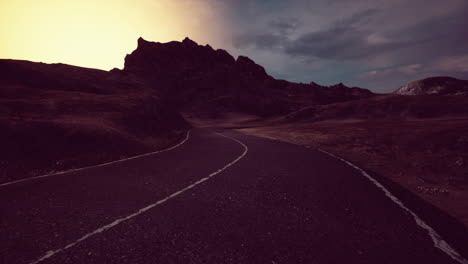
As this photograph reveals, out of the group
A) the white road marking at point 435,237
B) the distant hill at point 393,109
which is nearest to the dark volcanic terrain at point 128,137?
the distant hill at point 393,109

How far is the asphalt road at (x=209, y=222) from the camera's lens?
449 cm

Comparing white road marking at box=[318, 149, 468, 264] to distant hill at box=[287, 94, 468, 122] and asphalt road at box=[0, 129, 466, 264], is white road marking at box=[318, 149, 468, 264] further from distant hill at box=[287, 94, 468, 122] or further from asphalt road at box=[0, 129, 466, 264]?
distant hill at box=[287, 94, 468, 122]

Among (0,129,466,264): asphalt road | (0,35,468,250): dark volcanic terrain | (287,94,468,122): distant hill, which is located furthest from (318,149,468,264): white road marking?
(287,94,468,122): distant hill

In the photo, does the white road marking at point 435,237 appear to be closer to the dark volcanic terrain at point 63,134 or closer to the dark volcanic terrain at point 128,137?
the dark volcanic terrain at point 128,137

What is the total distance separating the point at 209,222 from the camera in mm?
5898

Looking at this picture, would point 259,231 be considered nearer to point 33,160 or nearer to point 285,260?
point 285,260

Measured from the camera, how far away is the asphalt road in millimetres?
4488

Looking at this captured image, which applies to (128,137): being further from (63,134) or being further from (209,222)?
(209,222)

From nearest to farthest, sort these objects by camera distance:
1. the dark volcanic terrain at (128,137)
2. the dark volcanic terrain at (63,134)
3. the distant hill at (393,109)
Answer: the dark volcanic terrain at (128,137), the dark volcanic terrain at (63,134), the distant hill at (393,109)

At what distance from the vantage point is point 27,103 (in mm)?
30594

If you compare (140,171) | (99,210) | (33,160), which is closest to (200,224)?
(99,210)

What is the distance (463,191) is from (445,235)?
531cm

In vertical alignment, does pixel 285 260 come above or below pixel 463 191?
above

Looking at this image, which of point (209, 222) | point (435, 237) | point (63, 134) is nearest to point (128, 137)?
point (63, 134)
